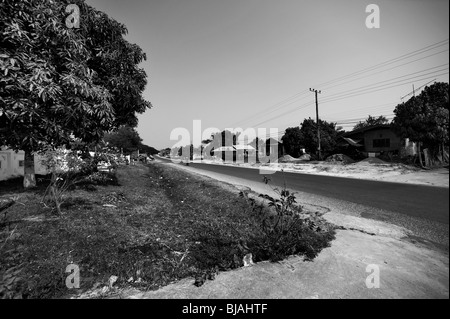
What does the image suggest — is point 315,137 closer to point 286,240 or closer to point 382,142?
Result: point 382,142

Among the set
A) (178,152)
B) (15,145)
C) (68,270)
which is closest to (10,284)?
(68,270)

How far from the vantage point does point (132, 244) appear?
390cm

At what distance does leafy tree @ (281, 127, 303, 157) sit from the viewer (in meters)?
42.8

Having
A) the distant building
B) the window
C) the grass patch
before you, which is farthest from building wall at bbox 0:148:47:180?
the window

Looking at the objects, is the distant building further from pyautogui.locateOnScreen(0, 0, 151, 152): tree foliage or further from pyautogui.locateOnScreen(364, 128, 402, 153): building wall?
pyautogui.locateOnScreen(0, 0, 151, 152): tree foliage

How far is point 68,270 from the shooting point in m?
2.96

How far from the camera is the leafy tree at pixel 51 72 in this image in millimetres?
5621

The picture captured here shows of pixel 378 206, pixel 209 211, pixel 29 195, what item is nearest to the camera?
pixel 209 211

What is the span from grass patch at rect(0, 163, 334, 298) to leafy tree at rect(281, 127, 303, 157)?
39.5 metres

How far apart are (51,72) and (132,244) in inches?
218

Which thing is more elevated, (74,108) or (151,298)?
(74,108)
